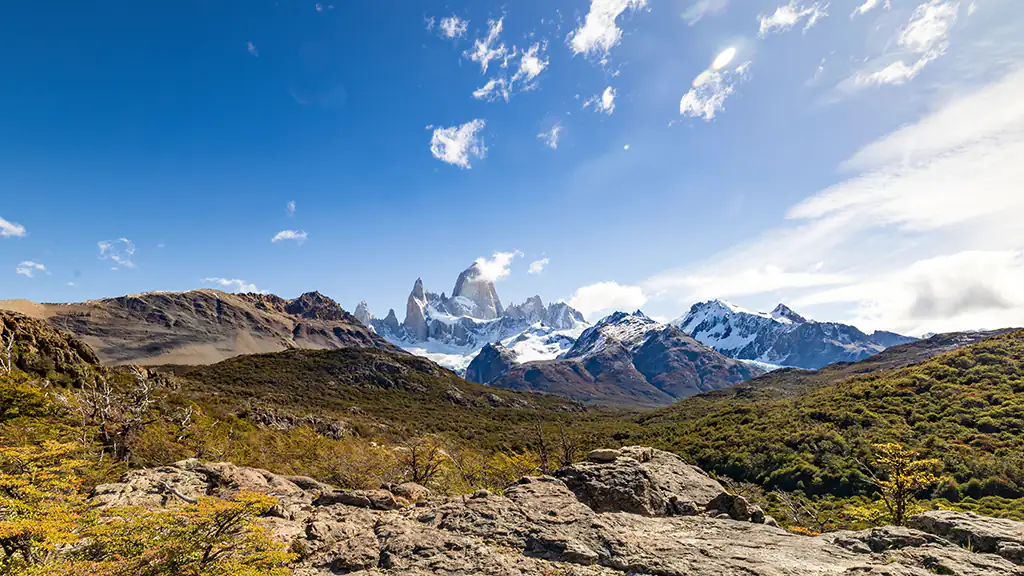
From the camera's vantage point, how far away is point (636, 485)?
703 inches

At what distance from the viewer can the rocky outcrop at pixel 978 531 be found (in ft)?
39.9

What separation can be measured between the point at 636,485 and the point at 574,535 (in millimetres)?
5526

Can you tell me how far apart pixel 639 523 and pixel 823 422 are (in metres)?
48.3

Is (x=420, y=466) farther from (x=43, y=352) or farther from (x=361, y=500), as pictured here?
(x=43, y=352)

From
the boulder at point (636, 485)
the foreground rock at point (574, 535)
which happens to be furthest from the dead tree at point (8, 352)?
the boulder at point (636, 485)

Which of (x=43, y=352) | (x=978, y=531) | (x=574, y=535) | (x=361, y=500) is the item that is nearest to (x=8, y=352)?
(x=43, y=352)

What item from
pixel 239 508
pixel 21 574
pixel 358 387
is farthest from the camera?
pixel 358 387

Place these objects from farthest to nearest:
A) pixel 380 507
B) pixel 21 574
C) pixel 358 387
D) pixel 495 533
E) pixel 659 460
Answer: pixel 358 387
pixel 659 460
pixel 380 507
pixel 495 533
pixel 21 574

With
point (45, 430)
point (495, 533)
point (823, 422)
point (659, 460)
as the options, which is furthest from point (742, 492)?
point (45, 430)

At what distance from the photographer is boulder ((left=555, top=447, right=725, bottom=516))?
17.2 metres

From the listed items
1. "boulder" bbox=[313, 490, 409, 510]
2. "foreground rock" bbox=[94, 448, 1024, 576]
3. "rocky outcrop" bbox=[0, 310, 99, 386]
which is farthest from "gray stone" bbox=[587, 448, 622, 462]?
"rocky outcrop" bbox=[0, 310, 99, 386]

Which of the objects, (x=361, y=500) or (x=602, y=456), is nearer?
(x=361, y=500)

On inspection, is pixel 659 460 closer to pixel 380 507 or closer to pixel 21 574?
pixel 380 507

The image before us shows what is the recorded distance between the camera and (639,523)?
15344mm
